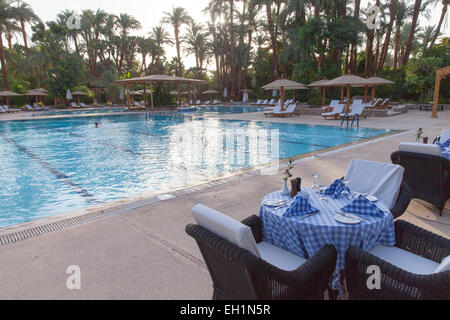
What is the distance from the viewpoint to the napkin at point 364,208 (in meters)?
2.30

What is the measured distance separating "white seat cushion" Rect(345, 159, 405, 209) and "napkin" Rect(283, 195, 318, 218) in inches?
47.2

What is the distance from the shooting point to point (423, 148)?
380cm

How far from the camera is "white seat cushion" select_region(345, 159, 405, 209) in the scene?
311 centimetres

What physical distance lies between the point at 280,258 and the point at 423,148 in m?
2.80

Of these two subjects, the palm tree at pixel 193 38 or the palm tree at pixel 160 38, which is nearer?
the palm tree at pixel 193 38

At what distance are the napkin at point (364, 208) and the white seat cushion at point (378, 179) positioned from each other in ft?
2.78

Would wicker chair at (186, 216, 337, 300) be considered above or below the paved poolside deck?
above

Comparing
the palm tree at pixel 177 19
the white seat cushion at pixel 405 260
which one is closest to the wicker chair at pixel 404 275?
the white seat cushion at pixel 405 260

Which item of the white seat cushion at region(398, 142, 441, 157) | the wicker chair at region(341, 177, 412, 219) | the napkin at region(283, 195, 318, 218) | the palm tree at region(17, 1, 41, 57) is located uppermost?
the palm tree at region(17, 1, 41, 57)

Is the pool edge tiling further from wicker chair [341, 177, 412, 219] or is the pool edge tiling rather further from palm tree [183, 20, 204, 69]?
palm tree [183, 20, 204, 69]

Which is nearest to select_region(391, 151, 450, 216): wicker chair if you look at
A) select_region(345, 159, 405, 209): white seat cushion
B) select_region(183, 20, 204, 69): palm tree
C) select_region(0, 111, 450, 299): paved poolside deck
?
select_region(0, 111, 450, 299): paved poolside deck

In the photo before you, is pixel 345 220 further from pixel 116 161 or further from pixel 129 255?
pixel 116 161

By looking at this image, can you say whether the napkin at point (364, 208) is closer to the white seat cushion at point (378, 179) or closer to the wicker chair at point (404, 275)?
the wicker chair at point (404, 275)

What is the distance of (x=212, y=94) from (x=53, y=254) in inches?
1656
